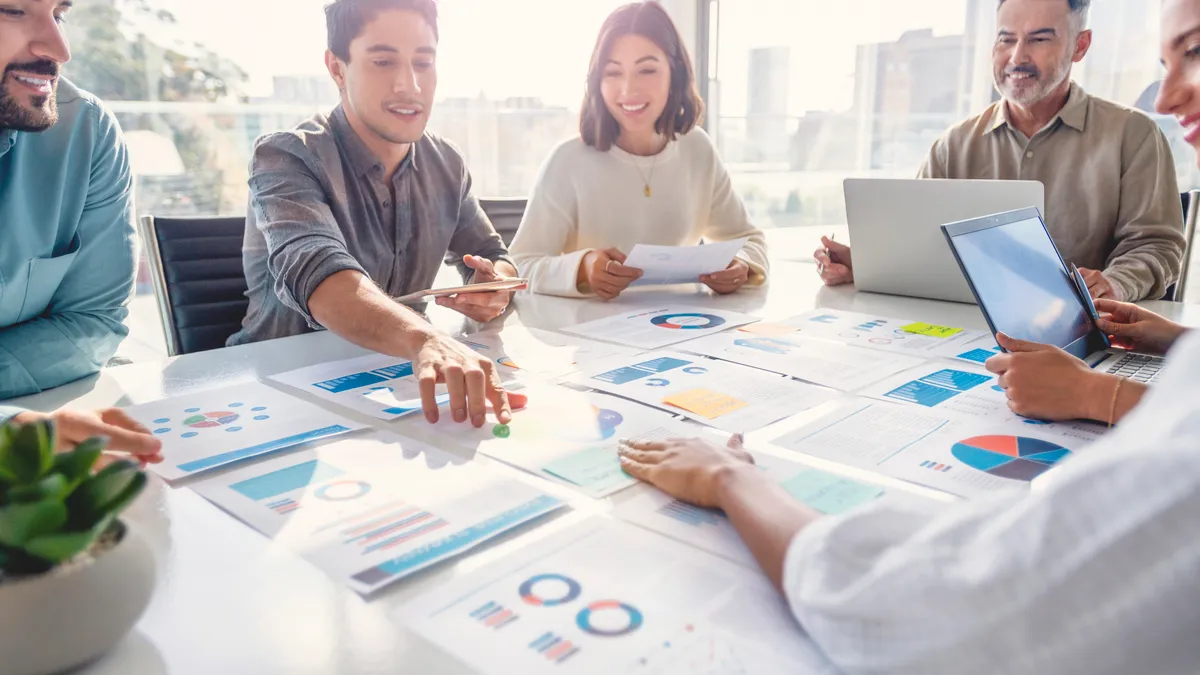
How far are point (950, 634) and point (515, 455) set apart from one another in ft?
1.73

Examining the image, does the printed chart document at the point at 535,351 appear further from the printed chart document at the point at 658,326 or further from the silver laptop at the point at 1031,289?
the silver laptop at the point at 1031,289

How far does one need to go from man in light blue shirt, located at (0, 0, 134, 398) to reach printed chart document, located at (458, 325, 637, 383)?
0.59 metres

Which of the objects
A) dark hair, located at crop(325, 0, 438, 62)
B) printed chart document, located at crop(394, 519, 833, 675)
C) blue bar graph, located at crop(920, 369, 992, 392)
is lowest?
printed chart document, located at crop(394, 519, 833, 675)

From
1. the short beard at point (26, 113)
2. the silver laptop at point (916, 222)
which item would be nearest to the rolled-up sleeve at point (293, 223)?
the short beard at point (26, 113)

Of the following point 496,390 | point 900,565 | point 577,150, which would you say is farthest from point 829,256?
point 900,565

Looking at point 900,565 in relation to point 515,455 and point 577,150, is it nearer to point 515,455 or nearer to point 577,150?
point 515,455

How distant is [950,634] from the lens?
0.41 metres

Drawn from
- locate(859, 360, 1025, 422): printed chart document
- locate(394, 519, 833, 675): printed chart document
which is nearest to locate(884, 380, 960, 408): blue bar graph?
locate(859, 360, 1025, 422): printed chart document

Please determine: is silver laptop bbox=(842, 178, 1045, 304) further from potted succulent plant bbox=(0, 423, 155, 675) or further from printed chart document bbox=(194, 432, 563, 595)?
potted succulent plant bbox=(0, 423, 155, 675)

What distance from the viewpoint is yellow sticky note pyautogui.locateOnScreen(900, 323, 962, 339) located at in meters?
1.42

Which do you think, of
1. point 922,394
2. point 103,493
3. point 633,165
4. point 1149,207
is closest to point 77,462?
point 103,493

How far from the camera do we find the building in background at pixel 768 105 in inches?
148

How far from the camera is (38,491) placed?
0.45 m

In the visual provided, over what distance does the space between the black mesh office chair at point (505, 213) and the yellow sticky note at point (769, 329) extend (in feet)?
3.62
